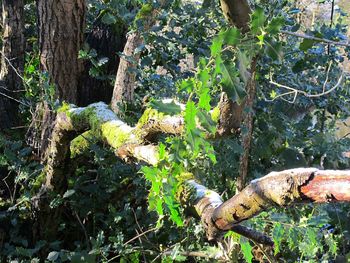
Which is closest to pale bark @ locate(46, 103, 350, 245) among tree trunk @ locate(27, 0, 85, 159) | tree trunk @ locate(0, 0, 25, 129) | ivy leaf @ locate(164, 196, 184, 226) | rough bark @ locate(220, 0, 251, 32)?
ivy leaf @ locate(164, 196, 184, 226)

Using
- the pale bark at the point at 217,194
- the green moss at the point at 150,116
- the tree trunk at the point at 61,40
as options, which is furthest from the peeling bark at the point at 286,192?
the tree trunk at the point at 61,40

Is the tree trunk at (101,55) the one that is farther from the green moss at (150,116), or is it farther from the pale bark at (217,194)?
the green moss at (150,116)

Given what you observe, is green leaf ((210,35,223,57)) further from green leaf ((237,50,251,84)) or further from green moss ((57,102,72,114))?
green moss ((57,102,72,114))

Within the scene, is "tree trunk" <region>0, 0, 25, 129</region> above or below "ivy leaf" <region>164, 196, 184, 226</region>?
below

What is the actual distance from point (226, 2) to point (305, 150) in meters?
2.56

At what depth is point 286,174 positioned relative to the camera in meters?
1.08

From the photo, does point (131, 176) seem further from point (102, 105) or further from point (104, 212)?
point (102, 105)

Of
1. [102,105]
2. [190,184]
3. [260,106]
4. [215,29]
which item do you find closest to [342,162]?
[260,106]

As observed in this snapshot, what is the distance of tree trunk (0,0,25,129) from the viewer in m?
3.47

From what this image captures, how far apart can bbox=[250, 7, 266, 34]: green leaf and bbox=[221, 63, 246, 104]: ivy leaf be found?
10 centimetres

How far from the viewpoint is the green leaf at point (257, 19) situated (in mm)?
964

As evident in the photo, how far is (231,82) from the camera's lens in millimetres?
963

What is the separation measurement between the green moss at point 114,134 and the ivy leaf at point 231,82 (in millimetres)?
1053

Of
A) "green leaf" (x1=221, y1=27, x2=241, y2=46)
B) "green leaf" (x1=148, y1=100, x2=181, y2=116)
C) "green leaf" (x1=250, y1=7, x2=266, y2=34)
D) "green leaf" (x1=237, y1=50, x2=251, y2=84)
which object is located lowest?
"green leaf" (x1=148, y1=100, x2=181, y2=116)
